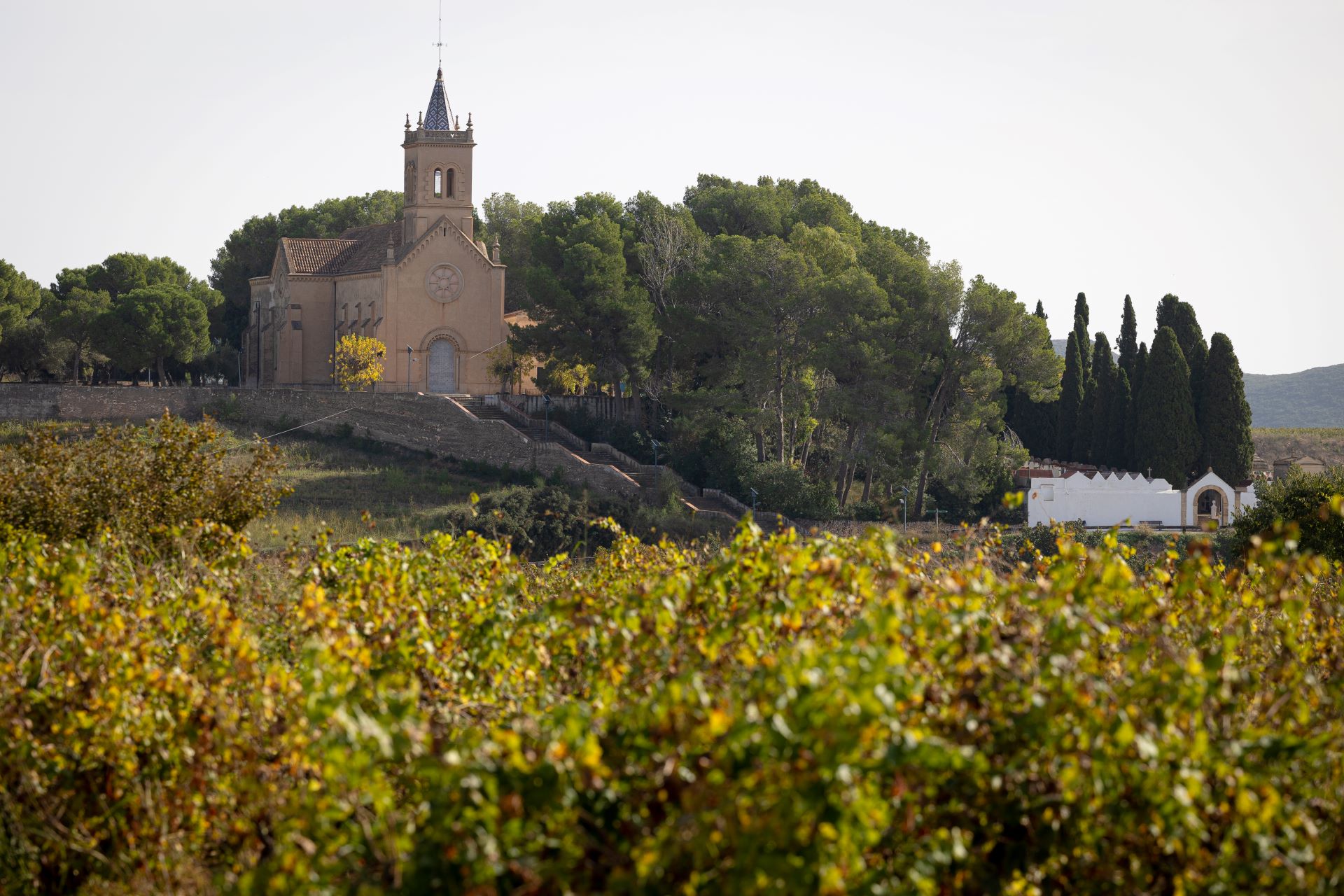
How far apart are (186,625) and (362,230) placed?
144 feet

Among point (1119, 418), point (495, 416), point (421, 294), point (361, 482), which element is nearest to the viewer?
point (361, 482)

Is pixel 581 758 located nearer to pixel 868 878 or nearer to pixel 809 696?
pixel 809 696

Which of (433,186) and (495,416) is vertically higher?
(433,186)

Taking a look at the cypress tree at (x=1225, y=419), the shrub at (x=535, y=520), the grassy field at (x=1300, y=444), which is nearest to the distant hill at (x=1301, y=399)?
the grassy field at (x=1300, y=444)

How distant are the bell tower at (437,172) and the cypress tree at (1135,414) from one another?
20.6 meters

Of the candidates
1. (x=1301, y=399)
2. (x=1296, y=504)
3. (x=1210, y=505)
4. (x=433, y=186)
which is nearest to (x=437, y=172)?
(x=433, y=186)

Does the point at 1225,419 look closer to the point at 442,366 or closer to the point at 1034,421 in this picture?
the point at 1034,421

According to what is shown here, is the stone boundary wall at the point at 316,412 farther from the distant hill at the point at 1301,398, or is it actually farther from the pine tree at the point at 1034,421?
the distant hill at the point at 1301,398

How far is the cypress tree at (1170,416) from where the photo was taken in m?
33.4

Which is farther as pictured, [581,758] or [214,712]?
[214,712]

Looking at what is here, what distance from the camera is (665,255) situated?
3850 centimetres

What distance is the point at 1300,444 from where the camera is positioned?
51719 mm

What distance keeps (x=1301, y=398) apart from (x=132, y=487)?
5297 inches

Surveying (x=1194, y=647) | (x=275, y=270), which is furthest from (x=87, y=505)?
(x=275, y=270)
